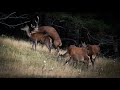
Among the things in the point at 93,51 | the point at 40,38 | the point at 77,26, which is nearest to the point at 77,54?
the point at 93,51

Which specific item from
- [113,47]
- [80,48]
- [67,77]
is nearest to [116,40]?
[113,47]

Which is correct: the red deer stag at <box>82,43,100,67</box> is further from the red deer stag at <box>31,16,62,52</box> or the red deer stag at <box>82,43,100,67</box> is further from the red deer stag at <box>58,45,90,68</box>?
the red deer stag at <box>31,16,62,52</box>

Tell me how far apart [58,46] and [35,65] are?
418 millimetres

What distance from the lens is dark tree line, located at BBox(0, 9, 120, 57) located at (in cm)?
434

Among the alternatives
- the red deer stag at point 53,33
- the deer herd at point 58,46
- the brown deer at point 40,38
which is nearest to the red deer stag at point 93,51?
the deer herd at point 58,46

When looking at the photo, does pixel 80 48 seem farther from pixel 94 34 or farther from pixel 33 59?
pixel 33 59

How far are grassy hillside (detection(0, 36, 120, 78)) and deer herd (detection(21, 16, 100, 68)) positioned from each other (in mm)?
86

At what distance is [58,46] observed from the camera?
452 cm

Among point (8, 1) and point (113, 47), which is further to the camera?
point (113, 47)

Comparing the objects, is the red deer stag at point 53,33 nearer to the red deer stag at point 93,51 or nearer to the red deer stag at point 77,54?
the red deer stag at point 77,54

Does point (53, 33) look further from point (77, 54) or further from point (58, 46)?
point (77, 54)

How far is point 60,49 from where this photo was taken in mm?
4520

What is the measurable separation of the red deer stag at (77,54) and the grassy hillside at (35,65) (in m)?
0.13
